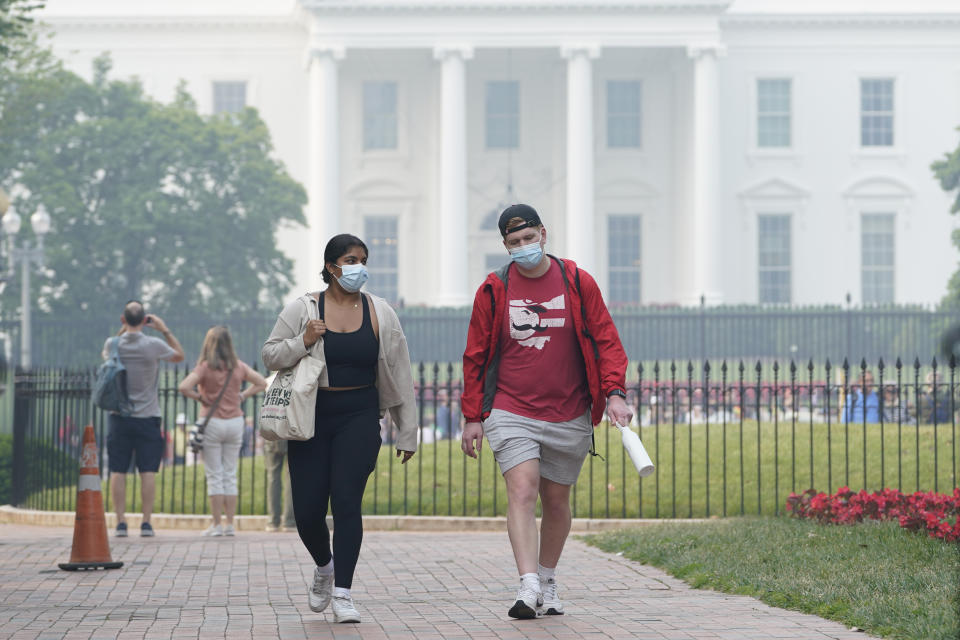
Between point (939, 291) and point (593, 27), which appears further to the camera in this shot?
point (939, 291)

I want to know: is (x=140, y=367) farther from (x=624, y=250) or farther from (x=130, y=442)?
(x=624, y=250)

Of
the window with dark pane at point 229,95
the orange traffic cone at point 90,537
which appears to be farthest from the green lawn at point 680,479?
the window with dark pane at point 229,95

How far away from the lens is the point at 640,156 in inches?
1880

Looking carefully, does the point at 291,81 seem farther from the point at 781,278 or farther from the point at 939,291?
the point at 939,291

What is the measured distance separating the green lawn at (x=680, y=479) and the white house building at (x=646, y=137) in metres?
31.2

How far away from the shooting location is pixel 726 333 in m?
33.9

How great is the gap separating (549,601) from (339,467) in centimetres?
114

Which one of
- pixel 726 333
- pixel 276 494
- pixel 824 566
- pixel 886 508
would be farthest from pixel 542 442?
pixel 726 333

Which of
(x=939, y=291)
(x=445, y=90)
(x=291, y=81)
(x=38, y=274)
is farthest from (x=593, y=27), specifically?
(x=38, y=274)

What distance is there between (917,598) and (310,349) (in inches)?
115

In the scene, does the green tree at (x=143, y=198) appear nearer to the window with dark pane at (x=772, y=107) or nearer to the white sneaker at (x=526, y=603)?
the window with dark pane at (x=772, y=107)

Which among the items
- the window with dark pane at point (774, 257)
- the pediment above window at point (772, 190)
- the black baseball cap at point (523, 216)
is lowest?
the black baseball cap at point (523, 216)

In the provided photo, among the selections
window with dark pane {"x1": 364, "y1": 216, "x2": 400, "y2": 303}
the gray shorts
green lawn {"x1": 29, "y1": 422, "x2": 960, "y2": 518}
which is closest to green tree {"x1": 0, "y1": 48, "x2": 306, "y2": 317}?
window with dark pane {"x1": 364, "y1": 216, "x2": 400, "y2": 303}

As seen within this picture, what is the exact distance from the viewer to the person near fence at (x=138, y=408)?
11.7 meters
